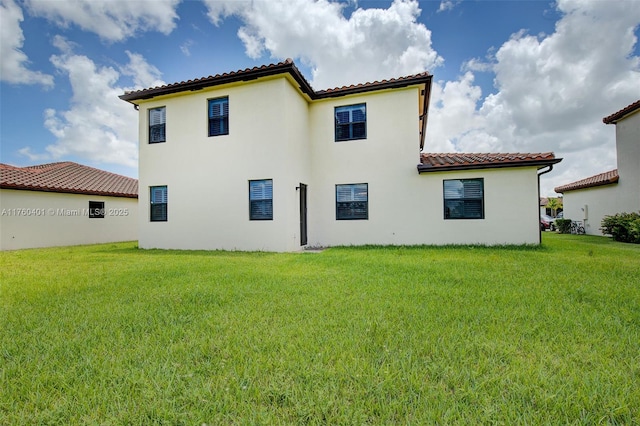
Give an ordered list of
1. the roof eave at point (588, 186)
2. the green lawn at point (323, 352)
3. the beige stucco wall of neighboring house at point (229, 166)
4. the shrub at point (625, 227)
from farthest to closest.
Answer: the roof eave at point (588, 186) → the shrub at point (625, 227) → the beige stucco wall of neighboring house at point (229, 166) → the green lawn at point (323, 352)

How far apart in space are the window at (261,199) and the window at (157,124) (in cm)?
414

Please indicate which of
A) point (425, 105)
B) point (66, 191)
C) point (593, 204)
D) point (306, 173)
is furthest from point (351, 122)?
point (593, 204)

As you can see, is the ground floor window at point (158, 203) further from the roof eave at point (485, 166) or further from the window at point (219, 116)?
the roof eave at point (485, 166)

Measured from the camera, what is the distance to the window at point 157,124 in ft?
34.7

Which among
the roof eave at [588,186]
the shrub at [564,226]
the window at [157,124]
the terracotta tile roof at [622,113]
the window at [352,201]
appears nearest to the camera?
the window at [352,201]

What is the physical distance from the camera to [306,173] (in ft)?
34.9

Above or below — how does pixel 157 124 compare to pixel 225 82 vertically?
below

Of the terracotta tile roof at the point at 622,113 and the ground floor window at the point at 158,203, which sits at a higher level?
the terracotta tile roof at the point at 622,113

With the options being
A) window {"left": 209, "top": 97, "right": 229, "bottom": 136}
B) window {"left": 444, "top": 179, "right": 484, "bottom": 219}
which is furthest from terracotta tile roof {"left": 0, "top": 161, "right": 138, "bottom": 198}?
window {"left": 444, "top": 179, "right": 484, "bottom": 219}

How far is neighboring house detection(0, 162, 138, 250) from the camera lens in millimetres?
11320

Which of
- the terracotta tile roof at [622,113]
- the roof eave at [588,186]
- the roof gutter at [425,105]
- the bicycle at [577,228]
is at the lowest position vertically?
the bicycle at [577,228]

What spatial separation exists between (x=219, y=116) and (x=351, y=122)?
4.76m

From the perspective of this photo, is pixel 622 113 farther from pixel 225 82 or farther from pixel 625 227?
pixel 225 82

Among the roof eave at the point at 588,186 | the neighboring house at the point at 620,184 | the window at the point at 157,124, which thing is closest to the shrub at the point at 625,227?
the neighboring house at the point at 620,184
